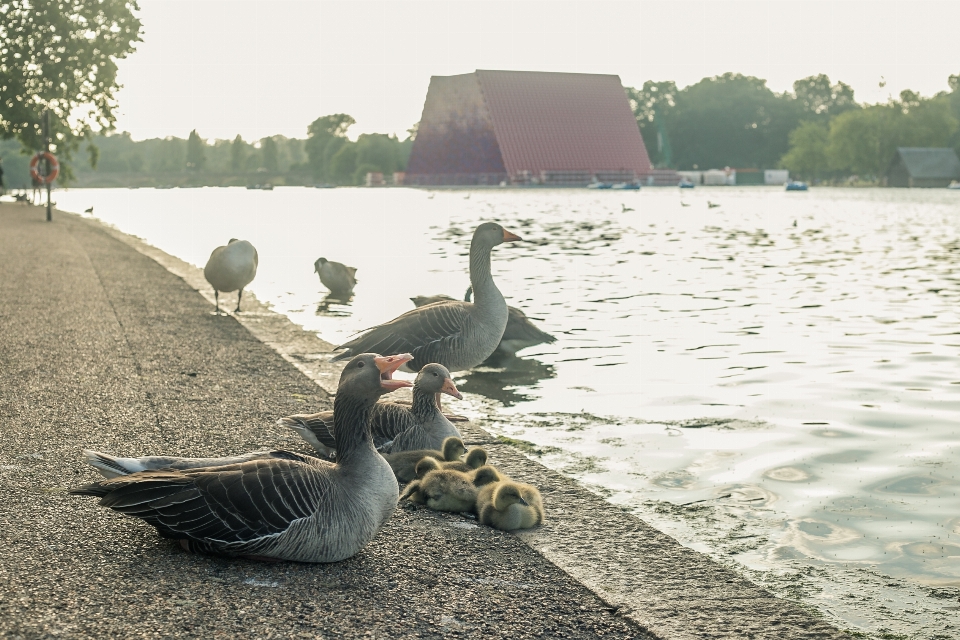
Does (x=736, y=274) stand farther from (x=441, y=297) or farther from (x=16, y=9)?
(x=16, y=9)

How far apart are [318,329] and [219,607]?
1025 centimetres

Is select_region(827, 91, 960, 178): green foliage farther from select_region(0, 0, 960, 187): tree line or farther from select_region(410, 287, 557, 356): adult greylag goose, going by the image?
select_region(410, 287, 557, 356): adult greylag goose

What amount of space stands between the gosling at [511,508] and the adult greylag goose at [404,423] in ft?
3.27

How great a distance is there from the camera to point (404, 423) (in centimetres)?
657

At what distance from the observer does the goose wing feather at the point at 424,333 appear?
8.10 meters

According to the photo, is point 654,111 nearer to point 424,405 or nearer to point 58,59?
point 58,59

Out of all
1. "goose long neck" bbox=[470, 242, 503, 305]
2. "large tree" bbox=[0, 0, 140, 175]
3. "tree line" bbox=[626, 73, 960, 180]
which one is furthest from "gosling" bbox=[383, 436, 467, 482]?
"tree line" bbox=[626, 73, 960, 180]

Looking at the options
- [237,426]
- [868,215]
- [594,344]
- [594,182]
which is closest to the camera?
[237,426]

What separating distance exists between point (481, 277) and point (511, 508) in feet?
12.5

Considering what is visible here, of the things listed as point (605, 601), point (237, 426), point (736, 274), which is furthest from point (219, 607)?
point (736, 274)

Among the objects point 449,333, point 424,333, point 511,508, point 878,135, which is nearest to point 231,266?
point 424,333

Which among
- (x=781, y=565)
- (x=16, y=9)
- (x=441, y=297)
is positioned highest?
(x=16, y=9)

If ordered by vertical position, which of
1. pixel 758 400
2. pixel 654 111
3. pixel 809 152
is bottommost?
pixel 758 400

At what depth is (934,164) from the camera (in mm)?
130000
